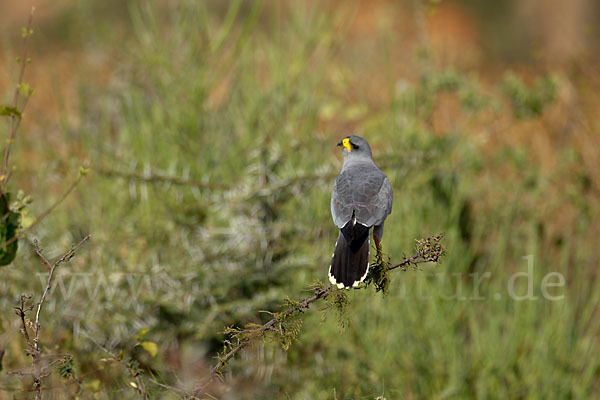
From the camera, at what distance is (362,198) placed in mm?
1935

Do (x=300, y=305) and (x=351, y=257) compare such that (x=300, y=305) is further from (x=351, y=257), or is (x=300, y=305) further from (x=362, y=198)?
(x=362, y=198)

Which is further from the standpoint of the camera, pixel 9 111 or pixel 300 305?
pixel 9 111

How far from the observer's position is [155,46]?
4.32 m

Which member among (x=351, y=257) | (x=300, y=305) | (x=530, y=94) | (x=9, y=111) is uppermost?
(x=530, y=94)

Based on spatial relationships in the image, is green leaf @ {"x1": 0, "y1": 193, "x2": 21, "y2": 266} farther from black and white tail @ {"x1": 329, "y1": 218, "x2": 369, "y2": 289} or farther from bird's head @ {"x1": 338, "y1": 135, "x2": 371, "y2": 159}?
bird's head @ {"x1": 338, "y1": 135, "x2": 371, "y2": 159}

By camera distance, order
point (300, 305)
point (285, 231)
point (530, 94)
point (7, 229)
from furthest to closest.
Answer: point (530, 94), point (285, 231), point (7, 229), point (300, 305)

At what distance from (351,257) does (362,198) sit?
246mm

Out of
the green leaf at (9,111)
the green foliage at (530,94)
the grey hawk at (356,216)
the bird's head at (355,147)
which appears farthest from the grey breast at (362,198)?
the green foliage at (530,94)

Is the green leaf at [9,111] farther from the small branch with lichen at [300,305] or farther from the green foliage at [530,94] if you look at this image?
the green foliage at [530,94]

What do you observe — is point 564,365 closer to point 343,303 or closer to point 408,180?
point 408,180

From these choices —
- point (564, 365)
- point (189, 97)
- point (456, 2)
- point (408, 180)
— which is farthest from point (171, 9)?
point (456, 2)

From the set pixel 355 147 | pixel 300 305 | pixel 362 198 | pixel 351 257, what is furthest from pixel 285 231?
pixel 300 305

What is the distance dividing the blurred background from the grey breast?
1063mm

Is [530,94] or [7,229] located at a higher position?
[530,94]
